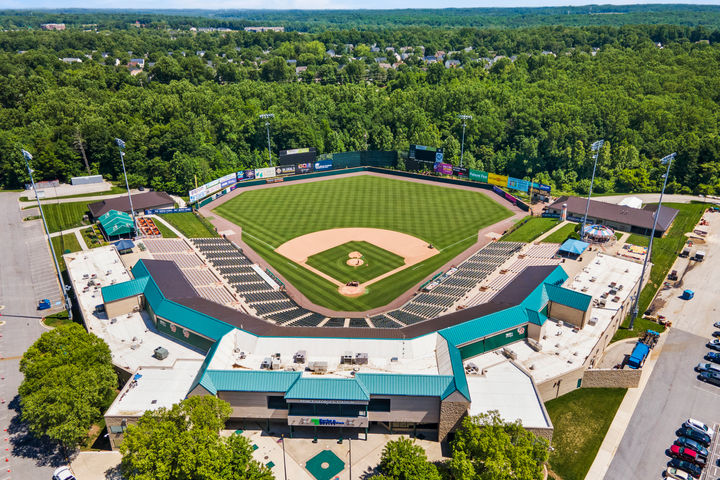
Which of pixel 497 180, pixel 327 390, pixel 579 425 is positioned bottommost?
pixel 579 425

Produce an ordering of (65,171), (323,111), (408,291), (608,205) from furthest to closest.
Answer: (323,111)
(65,171)
(608,205)
(408,291)

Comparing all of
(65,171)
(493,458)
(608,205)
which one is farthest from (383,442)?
(65,171)

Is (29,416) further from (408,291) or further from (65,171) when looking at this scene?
(65,171)

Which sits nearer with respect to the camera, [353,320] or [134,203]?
[353,320]

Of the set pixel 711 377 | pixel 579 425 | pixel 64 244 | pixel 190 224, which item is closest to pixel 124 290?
pixel 64 244

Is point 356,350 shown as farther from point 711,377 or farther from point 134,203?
point 134,203

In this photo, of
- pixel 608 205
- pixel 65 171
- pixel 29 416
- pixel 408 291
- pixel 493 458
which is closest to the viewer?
pixel 493 458

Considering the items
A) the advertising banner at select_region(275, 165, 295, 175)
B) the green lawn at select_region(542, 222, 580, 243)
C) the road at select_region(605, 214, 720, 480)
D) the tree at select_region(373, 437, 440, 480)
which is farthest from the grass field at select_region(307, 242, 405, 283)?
the advertising banner at select_region(275, 165, 295, 175)
